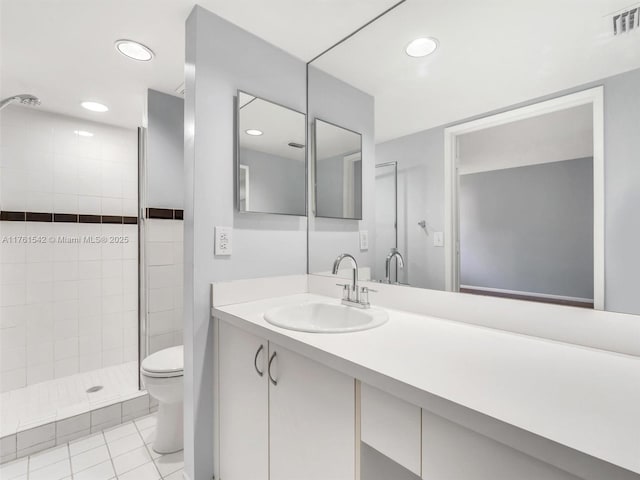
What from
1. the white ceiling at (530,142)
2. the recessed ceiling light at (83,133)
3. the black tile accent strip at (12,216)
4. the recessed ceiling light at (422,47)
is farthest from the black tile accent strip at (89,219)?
the white ceiling at (530,142)

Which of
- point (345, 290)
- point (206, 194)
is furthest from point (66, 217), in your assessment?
point (345, 290)

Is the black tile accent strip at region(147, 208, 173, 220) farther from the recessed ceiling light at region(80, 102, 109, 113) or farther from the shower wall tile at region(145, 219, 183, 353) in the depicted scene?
the recessed ceiling light at region(80, 102, 109, 113)

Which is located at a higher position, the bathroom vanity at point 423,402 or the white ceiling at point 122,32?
the white ceiling at point 122,32

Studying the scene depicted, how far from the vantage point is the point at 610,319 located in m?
0.87

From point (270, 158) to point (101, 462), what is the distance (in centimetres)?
187

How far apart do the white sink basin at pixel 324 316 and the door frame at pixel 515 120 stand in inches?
13.6

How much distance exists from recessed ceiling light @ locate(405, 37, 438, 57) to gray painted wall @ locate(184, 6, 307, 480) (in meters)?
0.75

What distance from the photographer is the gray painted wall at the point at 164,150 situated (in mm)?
2189

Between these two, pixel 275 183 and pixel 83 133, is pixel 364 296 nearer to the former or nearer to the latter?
pixel 275 183

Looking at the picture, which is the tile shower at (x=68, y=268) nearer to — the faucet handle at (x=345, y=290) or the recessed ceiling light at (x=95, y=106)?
the recessed ceiling light at (x=95, y=106)

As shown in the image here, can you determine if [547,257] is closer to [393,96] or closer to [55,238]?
[393,96]

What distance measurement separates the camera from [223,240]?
1.42 metres

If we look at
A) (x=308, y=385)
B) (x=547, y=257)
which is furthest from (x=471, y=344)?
(x=308, y=385)

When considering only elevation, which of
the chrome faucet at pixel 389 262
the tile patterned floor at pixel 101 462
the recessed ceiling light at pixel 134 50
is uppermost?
the recessed ceiling light at pixel 134 50
